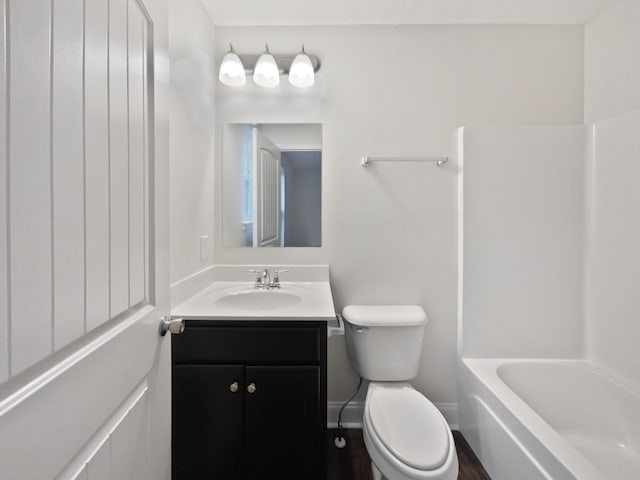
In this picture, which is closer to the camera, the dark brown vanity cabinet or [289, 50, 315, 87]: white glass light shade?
the dark brown vanity cabinet

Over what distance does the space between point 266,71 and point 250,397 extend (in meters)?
1.60

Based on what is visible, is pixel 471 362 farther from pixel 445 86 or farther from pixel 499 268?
pixel 445 86

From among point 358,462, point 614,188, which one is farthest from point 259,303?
point 614,188

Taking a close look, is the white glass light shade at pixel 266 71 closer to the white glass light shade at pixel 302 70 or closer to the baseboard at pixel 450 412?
the white glass light shade at pixel 302 70

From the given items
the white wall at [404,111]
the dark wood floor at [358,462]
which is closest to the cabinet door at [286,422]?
the dark wood floor at [358,462]

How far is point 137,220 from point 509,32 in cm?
222

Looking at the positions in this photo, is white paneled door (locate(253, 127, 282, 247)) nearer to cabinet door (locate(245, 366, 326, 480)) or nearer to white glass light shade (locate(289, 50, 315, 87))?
white glass light shade (locate(289, 50, 315, 87))

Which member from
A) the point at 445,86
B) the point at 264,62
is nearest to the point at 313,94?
the point at 264,62

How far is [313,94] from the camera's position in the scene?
202 cm

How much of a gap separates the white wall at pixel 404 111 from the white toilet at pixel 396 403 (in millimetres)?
239

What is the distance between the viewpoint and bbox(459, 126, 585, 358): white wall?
192cm

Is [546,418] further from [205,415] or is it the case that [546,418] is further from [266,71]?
[266,71]

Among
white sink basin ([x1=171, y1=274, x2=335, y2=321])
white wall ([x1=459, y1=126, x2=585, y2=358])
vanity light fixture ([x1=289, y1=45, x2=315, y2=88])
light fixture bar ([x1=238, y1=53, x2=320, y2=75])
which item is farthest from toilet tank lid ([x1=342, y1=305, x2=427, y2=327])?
light fixture bar ([x1=238, y1=53, x2=320, y2=75])

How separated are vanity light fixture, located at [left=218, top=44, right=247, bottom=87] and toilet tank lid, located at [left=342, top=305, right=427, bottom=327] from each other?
1.38 m
